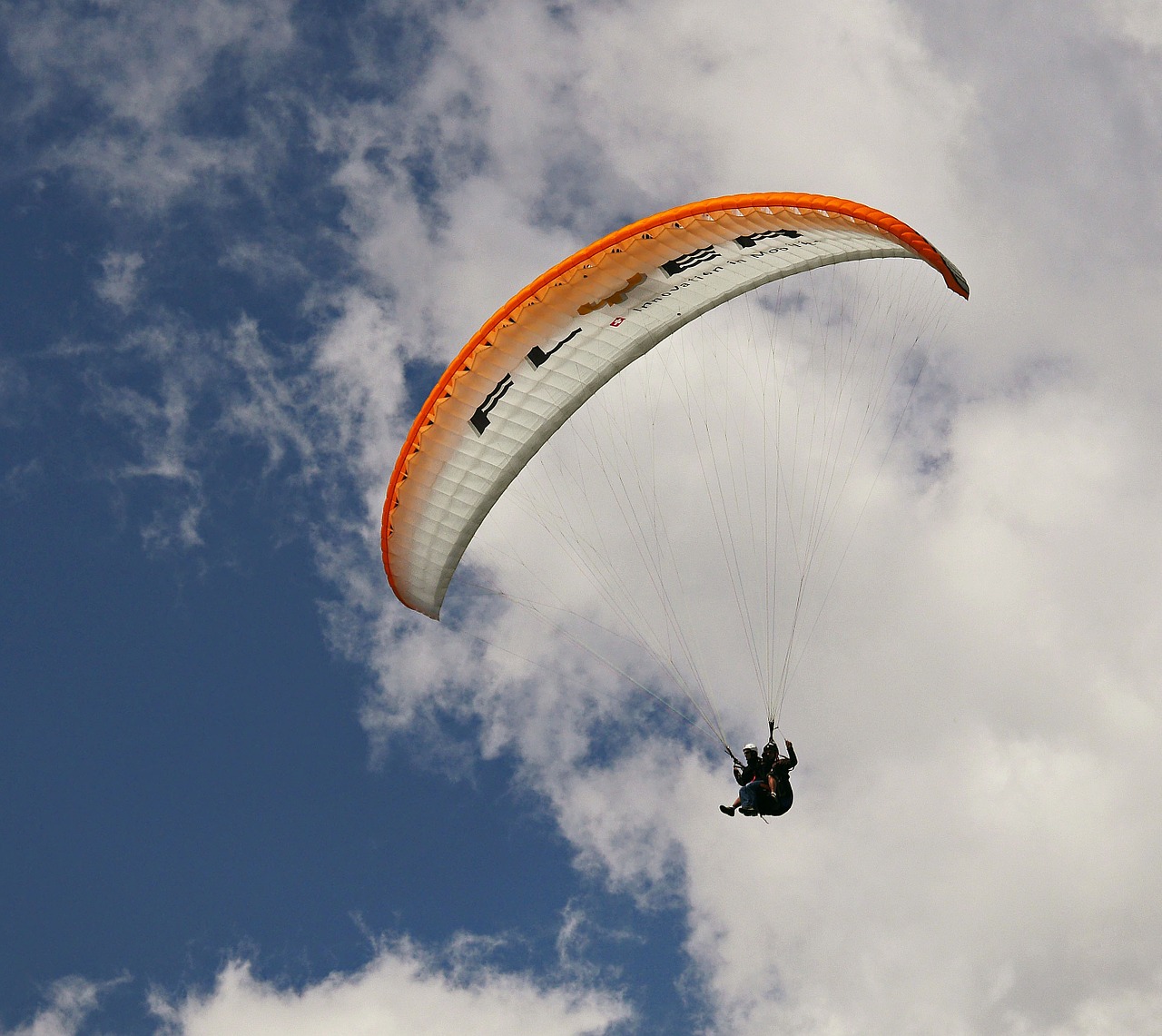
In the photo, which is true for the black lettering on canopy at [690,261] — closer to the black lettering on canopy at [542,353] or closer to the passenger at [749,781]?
the black lettering on canopy at [542,353]

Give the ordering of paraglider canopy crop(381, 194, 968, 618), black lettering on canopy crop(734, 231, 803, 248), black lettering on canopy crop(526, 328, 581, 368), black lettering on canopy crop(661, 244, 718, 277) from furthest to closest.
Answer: black lettering on canopy crop(734, 231, 803, 248)
black lettering on canopy crop(661, 244, 718, 277)
black lettering on canopy crop(526, 328, 581, 368)
paraglider canopy crop(381, 194, 968, 618)

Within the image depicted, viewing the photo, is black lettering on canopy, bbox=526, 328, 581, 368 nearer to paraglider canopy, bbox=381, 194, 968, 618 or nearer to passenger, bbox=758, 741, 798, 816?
paraglider canopy, bbox=381, 194, 968, 618

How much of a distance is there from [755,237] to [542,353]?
433 cm

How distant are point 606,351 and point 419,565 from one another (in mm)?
5508

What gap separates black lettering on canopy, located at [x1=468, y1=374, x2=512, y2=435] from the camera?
21578 millimetres

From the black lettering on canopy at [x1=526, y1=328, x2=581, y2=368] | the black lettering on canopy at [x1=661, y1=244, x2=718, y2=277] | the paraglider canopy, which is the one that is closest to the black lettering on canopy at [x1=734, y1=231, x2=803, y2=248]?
the paraglider canopy

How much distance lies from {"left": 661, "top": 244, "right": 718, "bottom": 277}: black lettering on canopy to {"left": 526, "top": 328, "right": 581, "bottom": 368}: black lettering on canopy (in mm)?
1938

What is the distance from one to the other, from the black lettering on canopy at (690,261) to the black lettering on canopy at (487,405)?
134 inches

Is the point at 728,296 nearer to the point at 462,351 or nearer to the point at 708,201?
the point at 708,201

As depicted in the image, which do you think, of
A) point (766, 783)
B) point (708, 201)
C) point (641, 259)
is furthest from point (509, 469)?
point (766, 783)

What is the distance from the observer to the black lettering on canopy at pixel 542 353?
847 inches

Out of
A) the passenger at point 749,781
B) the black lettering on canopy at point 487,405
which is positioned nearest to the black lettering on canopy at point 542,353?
the black lettering on canopy at point 487,405

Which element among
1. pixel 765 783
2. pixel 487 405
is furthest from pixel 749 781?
pixel 487 405

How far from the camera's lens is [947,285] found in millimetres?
22953
